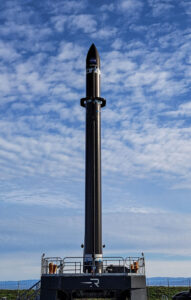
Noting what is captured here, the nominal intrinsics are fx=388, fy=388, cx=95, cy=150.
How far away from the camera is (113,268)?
2864 centimetres

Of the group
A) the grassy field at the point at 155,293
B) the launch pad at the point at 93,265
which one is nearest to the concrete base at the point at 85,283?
the launch pad at the point at 93,265

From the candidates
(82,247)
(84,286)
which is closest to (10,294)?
(82,247)

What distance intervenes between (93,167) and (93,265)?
305 inches

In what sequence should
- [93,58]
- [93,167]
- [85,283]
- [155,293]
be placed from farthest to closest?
[155,293], [93,58], [93,167], [85,283]

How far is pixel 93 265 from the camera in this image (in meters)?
27.7

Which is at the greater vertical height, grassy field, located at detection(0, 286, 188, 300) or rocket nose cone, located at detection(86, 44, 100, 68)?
rocket nose cone, located at detection(86, 44, 100, 68)

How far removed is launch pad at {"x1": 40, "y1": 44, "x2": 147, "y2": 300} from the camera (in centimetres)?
2530

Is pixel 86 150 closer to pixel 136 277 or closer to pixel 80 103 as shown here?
pixel 80 103

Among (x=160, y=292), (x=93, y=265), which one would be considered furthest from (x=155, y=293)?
(x=93, y=265)

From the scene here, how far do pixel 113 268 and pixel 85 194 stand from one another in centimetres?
607

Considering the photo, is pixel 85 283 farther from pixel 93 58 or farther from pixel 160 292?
pixel 160 292

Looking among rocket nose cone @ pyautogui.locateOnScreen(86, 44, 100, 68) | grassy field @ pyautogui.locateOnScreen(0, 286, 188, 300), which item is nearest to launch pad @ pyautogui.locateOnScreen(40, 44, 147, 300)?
rocket nose cone @ pyautogui.locateOnScreen(86, 44, 100, 68)

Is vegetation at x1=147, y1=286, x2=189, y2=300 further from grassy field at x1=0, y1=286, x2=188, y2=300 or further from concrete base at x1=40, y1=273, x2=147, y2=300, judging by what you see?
concrete base at x1=40, y1=273, x2=147, y2=300

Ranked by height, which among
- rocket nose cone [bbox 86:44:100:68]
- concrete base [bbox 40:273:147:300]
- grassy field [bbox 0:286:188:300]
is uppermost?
rocket nose cone [bbox 86:44:100:68]
